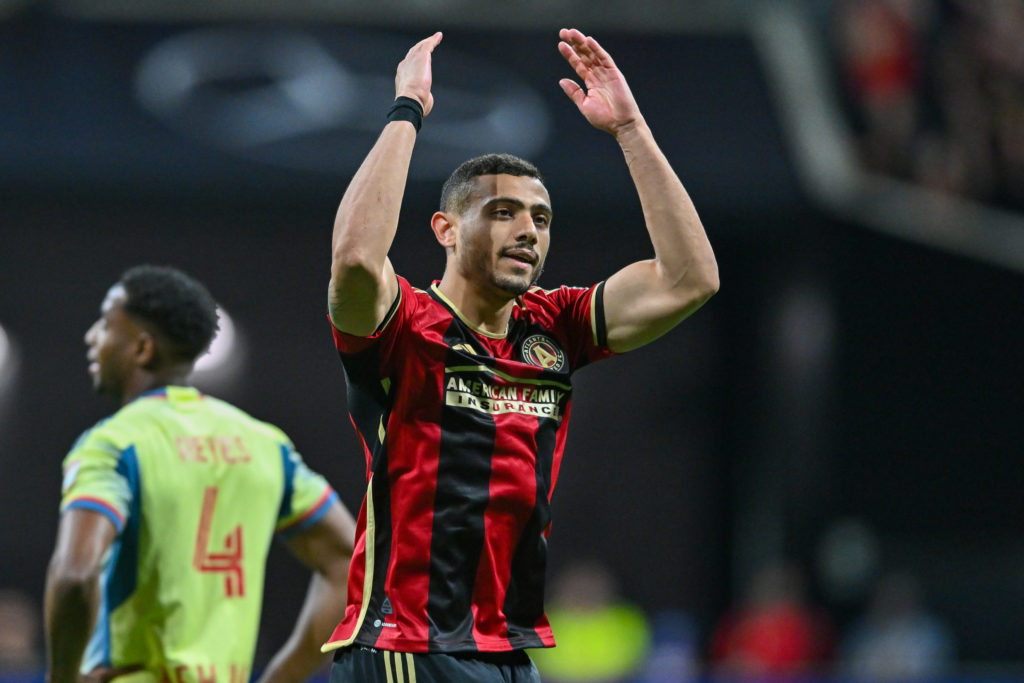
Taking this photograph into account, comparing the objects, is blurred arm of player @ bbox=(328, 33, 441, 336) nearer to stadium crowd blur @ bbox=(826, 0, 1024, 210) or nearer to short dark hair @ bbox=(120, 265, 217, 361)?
short dark hair @ bbox=(120, 265, 217, 361)

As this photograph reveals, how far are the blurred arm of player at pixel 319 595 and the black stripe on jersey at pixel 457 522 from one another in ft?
4.72

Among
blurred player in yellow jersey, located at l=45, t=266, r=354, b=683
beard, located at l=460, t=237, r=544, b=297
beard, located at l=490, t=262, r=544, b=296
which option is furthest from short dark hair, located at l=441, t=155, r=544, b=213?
blurred player in yellow jersey, located at l=45, t=266, r=354, b=683

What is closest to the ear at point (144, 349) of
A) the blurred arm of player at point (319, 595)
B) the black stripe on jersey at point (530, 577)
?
the blurred arm of player at point (319, 595)

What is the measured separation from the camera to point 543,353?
423 cm

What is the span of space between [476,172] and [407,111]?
0.32m

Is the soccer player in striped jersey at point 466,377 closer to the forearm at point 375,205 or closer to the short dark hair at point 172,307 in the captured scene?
the forearm at point 375,205

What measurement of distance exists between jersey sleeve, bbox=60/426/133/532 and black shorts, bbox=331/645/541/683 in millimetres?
1071

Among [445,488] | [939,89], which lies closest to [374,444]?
[445,488]

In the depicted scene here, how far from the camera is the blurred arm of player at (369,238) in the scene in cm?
371

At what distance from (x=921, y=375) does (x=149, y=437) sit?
1130 cm

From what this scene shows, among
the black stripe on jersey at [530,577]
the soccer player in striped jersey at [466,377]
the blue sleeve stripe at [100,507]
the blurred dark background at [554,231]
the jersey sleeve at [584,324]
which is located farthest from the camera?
the blurred dark background at [554,231]

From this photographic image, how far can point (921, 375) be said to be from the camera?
1477 cm

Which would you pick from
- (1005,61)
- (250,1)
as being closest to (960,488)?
(1005,61)

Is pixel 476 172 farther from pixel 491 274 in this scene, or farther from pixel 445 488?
pixel 445 488
